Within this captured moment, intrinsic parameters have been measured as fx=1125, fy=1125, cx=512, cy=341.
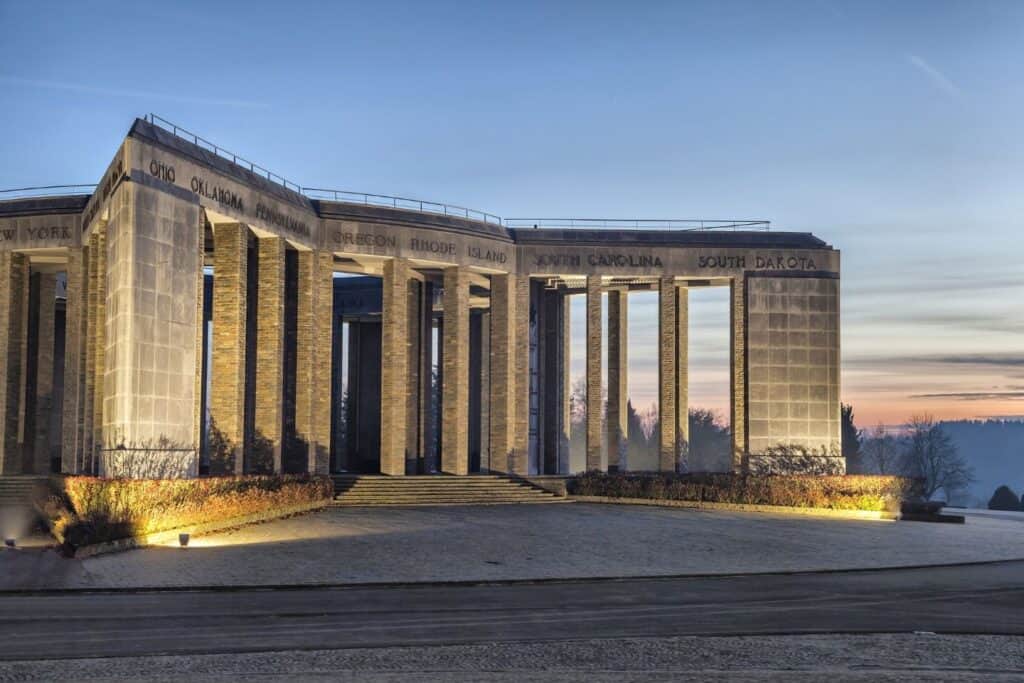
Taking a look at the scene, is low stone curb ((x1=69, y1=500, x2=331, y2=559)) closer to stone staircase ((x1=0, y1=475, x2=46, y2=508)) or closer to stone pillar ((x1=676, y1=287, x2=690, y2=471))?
stone staircase ((x1=0, y1=475, x2=46, y2=508))

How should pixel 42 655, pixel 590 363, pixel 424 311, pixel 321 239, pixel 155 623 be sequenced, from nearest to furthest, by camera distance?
pixel 42 655 < pixel 155 623 < pixel 321 239 < pixel 590 363 < pixel 424 311

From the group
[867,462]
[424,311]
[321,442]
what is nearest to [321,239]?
[321,442]

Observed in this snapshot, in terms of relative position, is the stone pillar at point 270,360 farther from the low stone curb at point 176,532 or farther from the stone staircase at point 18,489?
the stone staircase at point 18,489

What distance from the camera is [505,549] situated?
2867 centimetres

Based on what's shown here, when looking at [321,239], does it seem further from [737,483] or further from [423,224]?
[737,483]

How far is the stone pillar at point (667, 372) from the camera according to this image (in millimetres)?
51625

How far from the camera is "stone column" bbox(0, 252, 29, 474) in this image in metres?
47.3

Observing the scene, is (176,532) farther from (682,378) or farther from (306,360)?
(682,378)

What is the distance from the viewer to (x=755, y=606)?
796 inches

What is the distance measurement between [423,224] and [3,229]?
17528mm

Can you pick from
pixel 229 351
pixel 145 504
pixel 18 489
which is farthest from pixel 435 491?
pixel 18 489

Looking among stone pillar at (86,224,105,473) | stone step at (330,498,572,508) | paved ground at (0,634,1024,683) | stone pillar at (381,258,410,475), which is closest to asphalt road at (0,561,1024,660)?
paved ground at (0,634,1024,683)

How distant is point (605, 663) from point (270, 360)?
30.0 metres

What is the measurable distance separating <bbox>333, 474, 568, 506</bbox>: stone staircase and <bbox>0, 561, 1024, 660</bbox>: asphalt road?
18.8 m
